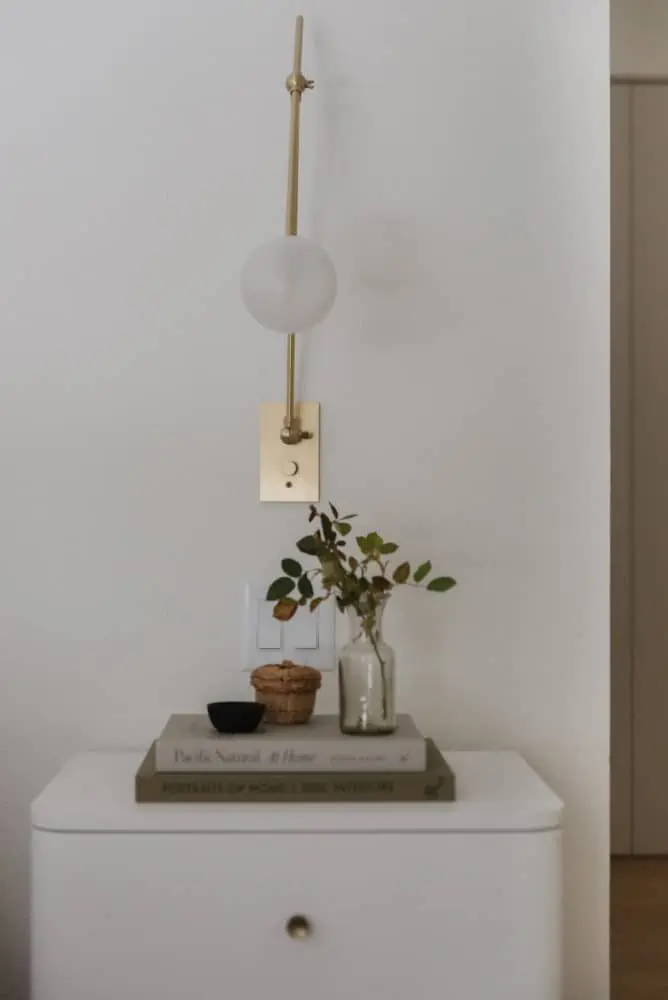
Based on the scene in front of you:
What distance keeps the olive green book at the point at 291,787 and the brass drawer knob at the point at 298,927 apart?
118mm

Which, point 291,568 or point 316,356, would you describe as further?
point 316,356

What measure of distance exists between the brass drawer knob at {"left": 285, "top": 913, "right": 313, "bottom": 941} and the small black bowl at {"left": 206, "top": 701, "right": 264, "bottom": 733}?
21 centimetres

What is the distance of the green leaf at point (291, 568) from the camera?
133cm

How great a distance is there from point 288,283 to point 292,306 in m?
0.03

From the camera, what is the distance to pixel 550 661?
148 centimetres

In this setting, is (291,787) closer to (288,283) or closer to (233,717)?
(233,717)

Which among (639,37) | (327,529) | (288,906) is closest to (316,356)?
(327,529)

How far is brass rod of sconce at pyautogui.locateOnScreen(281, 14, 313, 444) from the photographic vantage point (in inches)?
55.4

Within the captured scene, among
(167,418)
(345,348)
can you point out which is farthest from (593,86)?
(167,418)

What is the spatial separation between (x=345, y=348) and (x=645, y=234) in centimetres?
152

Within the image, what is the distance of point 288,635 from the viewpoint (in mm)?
1477

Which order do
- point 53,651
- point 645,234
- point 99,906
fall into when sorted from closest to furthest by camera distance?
point 99,906 → point 53,651 → point 645,234

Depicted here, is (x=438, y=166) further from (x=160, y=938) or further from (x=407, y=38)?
(x=160, y=938)

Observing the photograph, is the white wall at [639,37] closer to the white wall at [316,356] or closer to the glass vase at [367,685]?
the white wall at [316,356]
